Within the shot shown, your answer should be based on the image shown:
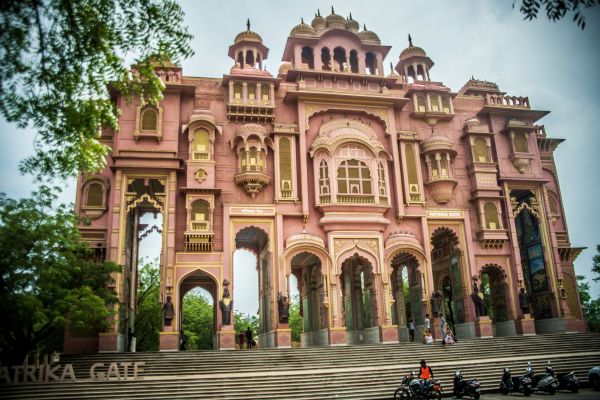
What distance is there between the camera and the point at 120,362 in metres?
16.8

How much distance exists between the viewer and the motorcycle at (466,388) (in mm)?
14461

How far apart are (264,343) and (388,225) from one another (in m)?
8.02

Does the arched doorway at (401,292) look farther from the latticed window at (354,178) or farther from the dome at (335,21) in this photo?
the dome at (335,21)

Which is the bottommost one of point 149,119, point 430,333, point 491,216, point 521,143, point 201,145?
point 430,333

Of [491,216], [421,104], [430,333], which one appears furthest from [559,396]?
[421,104]

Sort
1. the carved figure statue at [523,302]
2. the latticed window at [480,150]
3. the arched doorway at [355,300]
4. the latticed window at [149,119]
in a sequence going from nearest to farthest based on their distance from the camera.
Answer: the latticed window at [149,119], the carved figure statue at [523,302], the arched doorway at [355,300], the latticed window at [480,150]

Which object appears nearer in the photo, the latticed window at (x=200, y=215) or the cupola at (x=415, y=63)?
the latticed window at (x=200, y=215)

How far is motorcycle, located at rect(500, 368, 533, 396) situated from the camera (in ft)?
48.9

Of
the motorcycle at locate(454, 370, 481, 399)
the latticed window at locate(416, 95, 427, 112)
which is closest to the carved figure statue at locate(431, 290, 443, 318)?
the motorcycle at locate(454, 370, 481, 399)

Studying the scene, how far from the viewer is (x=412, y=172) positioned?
82.5ft

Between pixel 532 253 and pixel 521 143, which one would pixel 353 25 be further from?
pixel 532 253

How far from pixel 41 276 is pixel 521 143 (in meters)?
23.6

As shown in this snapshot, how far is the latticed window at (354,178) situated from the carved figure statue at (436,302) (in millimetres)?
→ 5526

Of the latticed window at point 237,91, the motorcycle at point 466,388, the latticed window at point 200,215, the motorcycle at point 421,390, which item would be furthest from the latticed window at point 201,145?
the motorcycle at point 466,388
